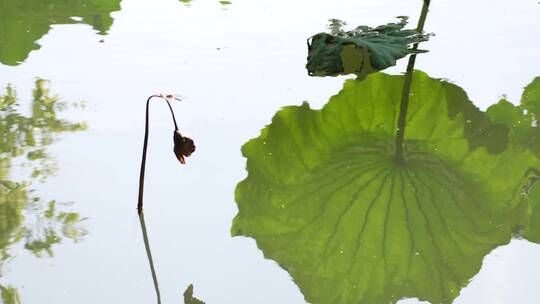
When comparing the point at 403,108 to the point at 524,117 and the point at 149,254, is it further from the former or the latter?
the point at 149,254

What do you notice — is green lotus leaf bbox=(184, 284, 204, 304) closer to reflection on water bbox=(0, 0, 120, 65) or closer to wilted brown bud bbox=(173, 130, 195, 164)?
wilted brown bud bbox=(173, 130, 195, 164)

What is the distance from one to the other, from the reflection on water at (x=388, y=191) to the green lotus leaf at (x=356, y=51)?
3.2 inches

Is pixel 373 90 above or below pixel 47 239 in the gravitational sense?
above

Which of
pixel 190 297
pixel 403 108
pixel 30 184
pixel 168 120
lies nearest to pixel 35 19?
pixel 168 120

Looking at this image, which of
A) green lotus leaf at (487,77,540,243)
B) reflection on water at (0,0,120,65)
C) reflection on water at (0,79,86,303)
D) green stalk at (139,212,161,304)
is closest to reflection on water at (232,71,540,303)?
green lotus leaf at (487,77,540,243)

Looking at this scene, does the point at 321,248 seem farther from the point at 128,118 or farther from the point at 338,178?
the point at 128,118

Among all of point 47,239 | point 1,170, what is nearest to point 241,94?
point 1,170

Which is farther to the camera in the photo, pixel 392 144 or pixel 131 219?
pixel 392 144

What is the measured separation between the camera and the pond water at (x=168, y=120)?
160 centimetres

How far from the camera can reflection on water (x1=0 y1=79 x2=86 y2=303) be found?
1719mm

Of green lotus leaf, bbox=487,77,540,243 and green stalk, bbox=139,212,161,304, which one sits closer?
green stalk, bbox=139,212,161,304

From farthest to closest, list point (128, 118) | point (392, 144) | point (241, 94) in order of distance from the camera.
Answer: point (241, 94) → point (128, 118) → point (392, 144)

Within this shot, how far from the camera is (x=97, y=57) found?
277 centimetres

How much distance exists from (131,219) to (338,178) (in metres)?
0.48
